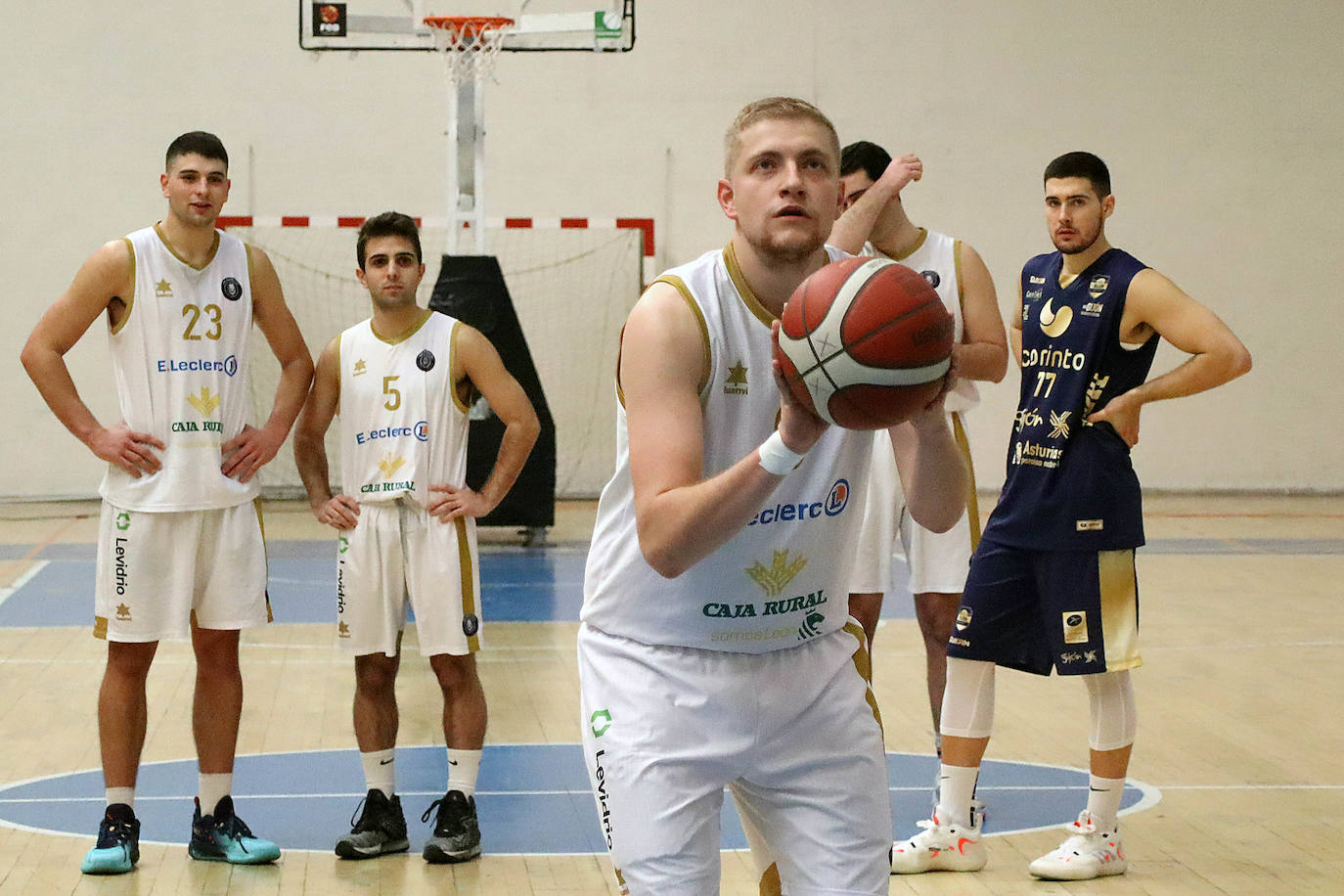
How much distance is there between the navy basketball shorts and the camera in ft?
14.7

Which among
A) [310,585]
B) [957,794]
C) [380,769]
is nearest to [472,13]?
[310,585]

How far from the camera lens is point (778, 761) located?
2.64m

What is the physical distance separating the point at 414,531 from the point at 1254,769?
3.24 metres

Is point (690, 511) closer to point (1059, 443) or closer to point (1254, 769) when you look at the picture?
point (1059, 443)

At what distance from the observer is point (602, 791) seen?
2.65 meters

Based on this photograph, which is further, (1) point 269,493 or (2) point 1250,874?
(1) point 269,493

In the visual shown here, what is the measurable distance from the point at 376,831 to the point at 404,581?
0.79m

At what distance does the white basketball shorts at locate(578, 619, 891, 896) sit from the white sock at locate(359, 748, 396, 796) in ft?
7.30

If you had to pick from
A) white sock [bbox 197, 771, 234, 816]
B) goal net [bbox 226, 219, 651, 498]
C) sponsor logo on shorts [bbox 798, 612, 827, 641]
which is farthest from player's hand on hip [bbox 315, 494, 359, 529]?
goal net [bbox 226, 219, 651, 498]

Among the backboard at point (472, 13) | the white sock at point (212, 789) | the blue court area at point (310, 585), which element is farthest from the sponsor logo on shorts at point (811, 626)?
the backboard at point (472, 13)

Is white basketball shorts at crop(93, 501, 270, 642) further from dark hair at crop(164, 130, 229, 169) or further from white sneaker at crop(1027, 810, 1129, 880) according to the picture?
white sneaker at crop(1027, 810, 1129, 880)

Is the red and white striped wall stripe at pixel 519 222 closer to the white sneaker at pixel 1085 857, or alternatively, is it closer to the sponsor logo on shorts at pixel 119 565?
the sponsor logo on shorts at pixel 119 565

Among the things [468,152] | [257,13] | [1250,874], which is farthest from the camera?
[257,13]

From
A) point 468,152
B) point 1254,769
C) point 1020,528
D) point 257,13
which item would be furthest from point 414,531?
point 257,13
